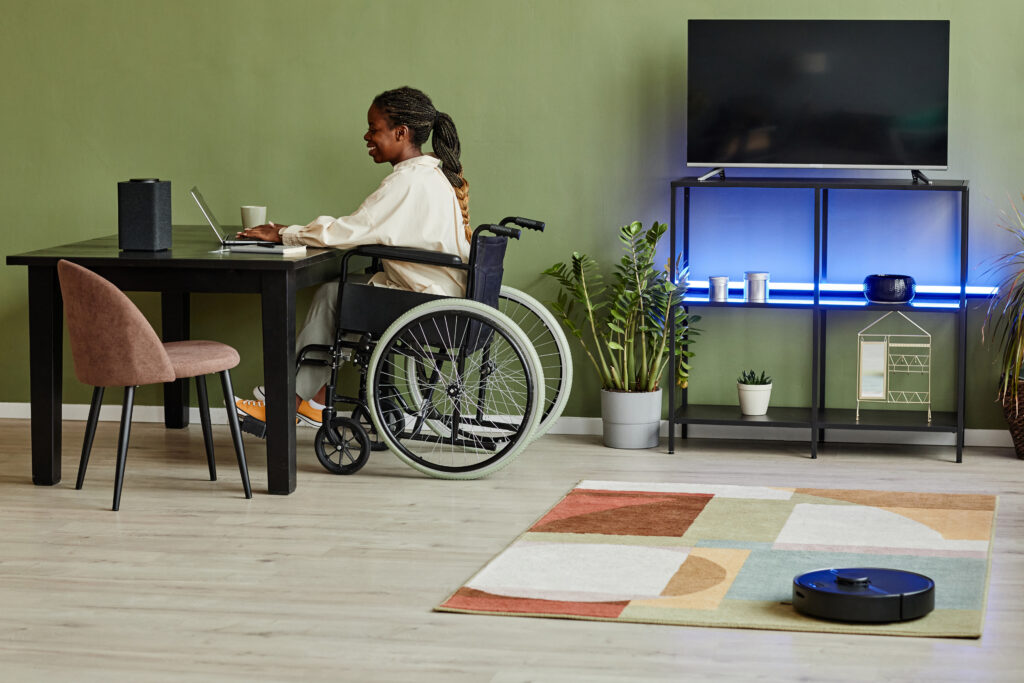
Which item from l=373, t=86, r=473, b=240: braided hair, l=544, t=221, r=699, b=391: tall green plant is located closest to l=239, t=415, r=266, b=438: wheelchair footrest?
l=373, t=86, r=473, b=240: braided hair

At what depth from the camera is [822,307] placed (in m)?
4.61

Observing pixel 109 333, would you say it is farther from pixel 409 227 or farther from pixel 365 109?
pixel 365 109

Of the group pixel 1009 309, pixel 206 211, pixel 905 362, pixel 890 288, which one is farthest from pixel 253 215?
pixel 1009 309

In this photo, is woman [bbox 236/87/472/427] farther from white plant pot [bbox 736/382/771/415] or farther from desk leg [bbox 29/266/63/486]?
white plant pot [bbox 736/382/771/415]

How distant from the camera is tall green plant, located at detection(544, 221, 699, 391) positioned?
186 inches

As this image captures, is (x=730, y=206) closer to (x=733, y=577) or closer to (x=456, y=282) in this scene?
(x=456, y=282)

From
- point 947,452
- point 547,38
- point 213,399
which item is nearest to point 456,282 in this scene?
point 547,38

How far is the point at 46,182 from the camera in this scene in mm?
5242

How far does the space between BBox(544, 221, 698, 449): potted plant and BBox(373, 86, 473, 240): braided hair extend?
0.52 meters

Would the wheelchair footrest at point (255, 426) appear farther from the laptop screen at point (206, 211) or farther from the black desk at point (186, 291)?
the laptop screen at point (206, 211)

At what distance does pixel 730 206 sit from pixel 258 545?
89.7 inches

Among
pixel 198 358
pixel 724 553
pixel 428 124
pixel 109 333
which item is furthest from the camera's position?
pixel 428 124

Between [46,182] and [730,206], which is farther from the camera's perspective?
[46,182]

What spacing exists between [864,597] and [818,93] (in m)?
2.27
